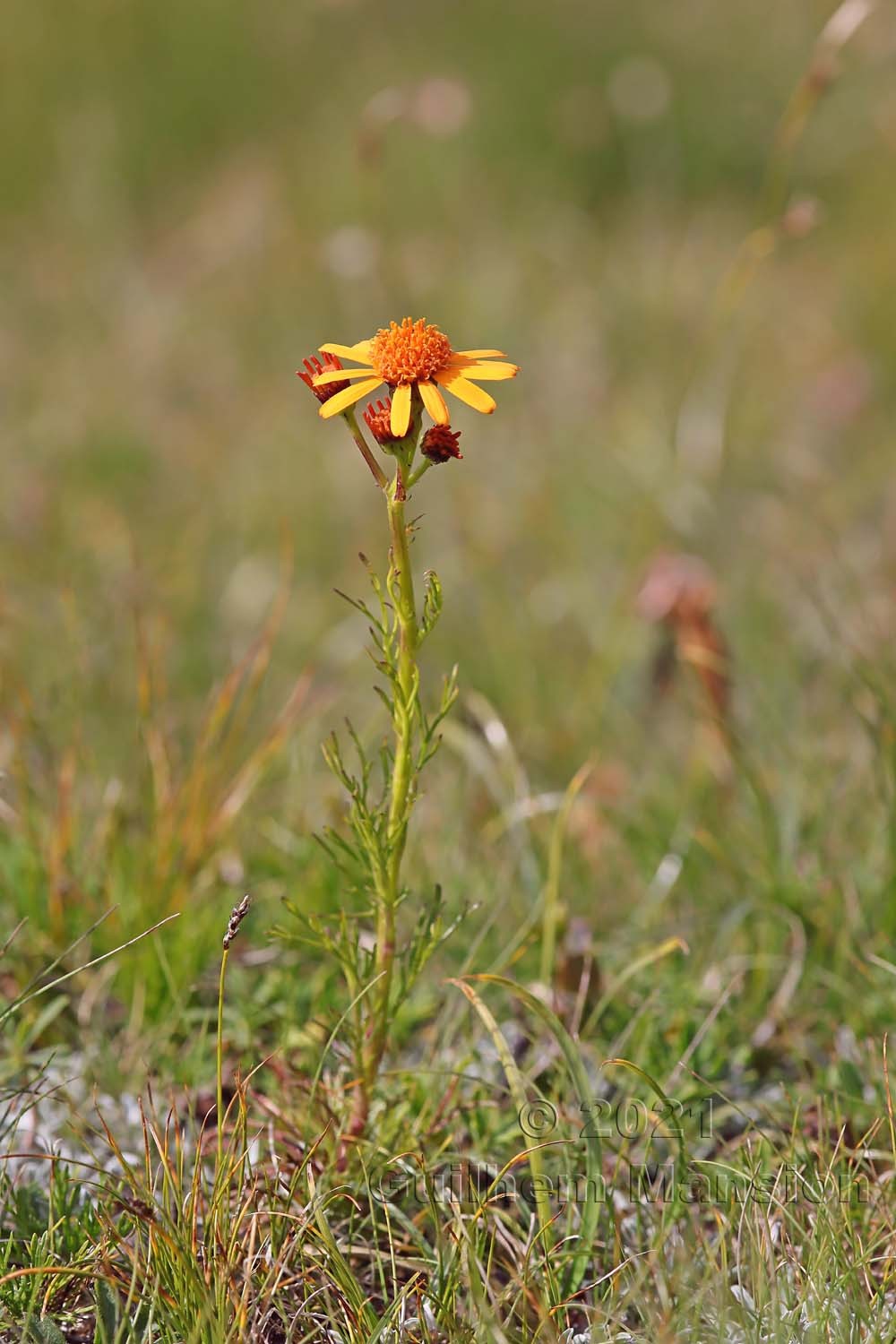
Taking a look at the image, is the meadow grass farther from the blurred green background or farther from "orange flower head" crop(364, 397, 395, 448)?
"orange flower head" crop(364, 397, 395, 448)

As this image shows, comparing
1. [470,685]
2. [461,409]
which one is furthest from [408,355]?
[461,409]

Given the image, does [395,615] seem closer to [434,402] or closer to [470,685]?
[434,402]

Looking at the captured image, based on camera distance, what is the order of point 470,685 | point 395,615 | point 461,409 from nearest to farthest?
point 395,615
point 470,685
point 461,409

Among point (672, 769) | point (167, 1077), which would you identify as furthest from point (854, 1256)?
point (672, 769)

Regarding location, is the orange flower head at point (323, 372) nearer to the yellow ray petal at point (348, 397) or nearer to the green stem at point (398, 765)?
the yellow ray petal at point (348, 397)

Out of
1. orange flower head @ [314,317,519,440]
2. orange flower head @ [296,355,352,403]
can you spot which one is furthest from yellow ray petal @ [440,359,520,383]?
orange flower head @ [296,355,352,403]

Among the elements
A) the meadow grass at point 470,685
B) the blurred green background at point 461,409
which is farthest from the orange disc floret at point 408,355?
the blurred green background at point 461,409

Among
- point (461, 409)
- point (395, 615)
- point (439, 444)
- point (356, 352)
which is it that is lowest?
point (395, 615)
